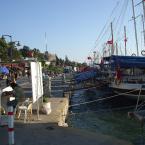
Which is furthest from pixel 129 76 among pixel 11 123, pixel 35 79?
pixel 11 123

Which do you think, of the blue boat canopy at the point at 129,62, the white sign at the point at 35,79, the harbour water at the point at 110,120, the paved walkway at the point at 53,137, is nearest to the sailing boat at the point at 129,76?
the blue boat canopy at the point at 129,62

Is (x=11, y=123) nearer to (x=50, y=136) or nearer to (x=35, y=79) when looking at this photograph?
(x=50, y=136)

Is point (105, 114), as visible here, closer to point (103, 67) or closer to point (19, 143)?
point (19, 143)

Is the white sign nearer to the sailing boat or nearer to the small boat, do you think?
the small boat

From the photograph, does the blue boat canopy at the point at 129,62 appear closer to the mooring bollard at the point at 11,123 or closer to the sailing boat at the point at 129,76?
the sailing boat at the point at 129,76

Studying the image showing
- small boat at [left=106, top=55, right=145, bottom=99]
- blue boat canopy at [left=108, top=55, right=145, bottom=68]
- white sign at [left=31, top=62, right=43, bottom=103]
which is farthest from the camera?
blue boat canopy at [left=108, top=55, right=145, bottom=68]

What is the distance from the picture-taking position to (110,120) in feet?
77.8

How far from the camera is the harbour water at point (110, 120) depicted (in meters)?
18.8

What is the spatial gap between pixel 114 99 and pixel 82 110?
543cm

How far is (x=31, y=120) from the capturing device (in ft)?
52.6

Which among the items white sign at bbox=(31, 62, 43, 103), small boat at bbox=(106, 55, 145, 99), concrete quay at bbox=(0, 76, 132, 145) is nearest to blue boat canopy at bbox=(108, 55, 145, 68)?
small boat at bbox=(106, 55, 145, 99)

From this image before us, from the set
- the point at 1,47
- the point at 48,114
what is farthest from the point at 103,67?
the point at 1,47

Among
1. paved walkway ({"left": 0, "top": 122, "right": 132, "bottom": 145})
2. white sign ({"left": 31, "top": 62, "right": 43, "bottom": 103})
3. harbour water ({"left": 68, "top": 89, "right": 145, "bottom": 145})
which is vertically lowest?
harbour water ({"left": 68, "top": 89, "right": 145, "bottom": 145})

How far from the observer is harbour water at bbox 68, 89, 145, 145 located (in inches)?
739
